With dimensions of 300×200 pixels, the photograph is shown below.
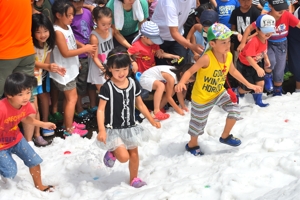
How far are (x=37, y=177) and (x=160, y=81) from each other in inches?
91.7

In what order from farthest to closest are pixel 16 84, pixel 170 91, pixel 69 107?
pixel 170 91
pixel 69 107
pixel 16 84

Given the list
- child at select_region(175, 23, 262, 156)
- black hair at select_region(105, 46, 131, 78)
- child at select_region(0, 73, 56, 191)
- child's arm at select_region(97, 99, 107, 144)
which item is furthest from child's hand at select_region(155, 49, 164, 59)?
child at select_region(0, 73, 56, 191)

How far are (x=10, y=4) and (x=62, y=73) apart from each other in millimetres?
1118

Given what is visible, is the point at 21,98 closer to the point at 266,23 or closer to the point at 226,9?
the point at 266,23

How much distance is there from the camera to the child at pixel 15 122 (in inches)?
147

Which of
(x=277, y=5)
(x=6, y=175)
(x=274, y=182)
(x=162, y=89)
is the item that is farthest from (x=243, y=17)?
(x=6, y=175)

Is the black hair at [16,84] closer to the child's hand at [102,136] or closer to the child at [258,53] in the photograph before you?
the child's hand at [102,136]

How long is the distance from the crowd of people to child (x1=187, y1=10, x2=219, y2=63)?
15 millimetres

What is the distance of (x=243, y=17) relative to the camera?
20.5 ft

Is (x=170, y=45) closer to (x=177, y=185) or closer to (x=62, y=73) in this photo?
(x=62, y=73)

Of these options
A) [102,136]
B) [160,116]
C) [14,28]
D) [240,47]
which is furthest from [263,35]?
[14,28]

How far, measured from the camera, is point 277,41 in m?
6.22

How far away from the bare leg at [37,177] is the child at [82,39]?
193cm

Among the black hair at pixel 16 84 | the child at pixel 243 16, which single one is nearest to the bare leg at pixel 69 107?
the black hair at pixel 16 84
